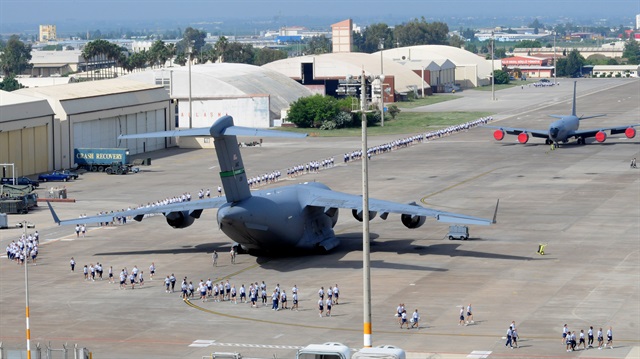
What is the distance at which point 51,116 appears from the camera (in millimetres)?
127438

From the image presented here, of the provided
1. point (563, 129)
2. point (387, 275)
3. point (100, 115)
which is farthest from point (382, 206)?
point (563, 129)

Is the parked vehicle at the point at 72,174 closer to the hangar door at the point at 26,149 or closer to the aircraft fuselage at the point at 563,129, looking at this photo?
the hangar door at the point at 26,149

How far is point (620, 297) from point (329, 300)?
15.9 meters

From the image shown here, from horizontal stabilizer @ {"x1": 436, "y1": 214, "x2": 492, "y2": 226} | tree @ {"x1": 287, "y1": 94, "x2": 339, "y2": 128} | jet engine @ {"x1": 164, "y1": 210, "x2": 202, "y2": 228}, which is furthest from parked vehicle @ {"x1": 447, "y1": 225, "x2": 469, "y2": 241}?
tree @ {"x1": 287, "y1": 94, "x2": 339, "y2": 128}

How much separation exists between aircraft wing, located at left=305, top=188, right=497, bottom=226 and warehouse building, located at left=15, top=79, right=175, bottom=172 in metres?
55.7

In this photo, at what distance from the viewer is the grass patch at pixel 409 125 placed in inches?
6708

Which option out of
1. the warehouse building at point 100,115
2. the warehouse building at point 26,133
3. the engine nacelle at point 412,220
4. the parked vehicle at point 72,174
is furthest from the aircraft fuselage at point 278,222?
the warehouse building at point 100,115

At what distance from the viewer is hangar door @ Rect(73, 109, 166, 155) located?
135500 mm

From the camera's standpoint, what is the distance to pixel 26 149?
123m

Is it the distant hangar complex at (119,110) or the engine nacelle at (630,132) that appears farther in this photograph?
the engine nacelle at (630,132)

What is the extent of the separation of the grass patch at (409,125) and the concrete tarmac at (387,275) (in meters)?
50.6

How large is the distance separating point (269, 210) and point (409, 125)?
111 metres

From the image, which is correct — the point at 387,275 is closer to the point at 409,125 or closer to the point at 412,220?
the point at 412,220

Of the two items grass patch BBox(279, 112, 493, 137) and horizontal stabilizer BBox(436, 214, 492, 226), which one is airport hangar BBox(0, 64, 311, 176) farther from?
horizontal stabilizer BBox(436, 214, 492, 226)
